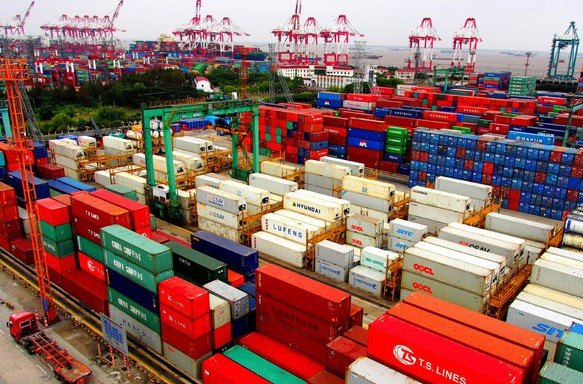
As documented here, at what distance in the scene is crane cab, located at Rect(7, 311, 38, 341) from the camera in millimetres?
26906

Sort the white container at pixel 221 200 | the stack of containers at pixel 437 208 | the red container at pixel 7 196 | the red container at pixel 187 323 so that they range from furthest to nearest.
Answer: the white container at pixel 221 200
the stack of containers at pixel 437 208
the red container at pixel 7 196
the red container at pixel 187 323

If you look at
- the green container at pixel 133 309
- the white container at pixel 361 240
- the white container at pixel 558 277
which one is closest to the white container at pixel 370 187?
the white container at pixel 361 240

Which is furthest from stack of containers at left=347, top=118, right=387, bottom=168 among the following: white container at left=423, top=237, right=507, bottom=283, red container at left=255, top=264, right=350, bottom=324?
red container at left=255, top=264, right=350, bottom=324

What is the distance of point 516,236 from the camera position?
119 feet

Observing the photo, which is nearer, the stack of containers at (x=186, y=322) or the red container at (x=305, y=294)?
the red container at (x=305, y=294)

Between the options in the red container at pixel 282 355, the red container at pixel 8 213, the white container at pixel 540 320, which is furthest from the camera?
the red container at pixel 8 213

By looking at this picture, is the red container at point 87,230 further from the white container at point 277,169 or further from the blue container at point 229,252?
the white container at point 277,169

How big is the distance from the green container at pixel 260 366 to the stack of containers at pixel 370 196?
843 inches

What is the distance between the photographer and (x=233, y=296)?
24.9 meters

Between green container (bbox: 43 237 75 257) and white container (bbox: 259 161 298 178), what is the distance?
79.8ft

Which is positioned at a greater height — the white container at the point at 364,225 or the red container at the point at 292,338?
the white container at the point at 364,225

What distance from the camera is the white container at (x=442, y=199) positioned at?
3850 centimetres

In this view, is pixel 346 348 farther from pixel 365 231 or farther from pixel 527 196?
pixel 527 196

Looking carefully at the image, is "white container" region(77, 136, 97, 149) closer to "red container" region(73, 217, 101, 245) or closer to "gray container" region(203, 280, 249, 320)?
"red container" region(73, 217, 101, 245)
